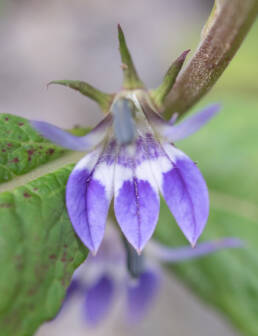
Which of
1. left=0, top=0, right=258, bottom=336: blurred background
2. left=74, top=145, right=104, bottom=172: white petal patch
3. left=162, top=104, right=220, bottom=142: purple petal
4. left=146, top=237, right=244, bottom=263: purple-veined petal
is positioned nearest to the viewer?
left=162, top=104, right=220, bottom=142: purple petal

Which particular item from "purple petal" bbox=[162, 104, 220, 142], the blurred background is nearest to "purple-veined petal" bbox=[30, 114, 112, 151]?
"purple petal" bbox=[162, 104, 220, 142]

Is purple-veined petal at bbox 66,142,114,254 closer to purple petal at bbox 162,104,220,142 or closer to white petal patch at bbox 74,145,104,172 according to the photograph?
white petal patch at bbox 74,145,104,172

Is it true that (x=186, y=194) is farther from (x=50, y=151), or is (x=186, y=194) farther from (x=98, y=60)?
(x=98, y=60)

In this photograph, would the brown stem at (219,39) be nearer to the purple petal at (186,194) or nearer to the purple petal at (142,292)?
the purple petal at (186,194)

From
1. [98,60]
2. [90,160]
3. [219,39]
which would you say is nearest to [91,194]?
[90,160]

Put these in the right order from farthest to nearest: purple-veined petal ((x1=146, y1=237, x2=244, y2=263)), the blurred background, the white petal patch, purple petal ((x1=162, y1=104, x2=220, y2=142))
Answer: the blurred background
purple-veined petal ((x1=146, y1=237, x2=244, y2=263))
the white petal patch
purple petal ((x1=162, y1=104, x2=220, y2=142))

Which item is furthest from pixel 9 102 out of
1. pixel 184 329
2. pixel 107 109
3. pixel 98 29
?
pixel 107 109

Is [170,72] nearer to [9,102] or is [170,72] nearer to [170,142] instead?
[170,142]

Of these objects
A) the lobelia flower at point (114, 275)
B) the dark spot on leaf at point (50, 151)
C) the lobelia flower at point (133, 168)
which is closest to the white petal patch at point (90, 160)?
the lobelia flower at point (133, 168)
